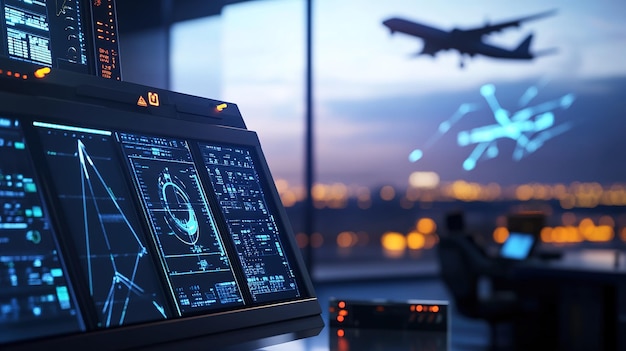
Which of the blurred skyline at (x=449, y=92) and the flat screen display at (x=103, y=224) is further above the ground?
the blurred skyline at (x=449, y=92)

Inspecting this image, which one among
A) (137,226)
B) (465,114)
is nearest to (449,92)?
(465,114)

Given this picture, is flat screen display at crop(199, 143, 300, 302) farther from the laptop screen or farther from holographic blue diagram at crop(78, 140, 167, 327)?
the laptop screen

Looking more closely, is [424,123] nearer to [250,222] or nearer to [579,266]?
[579,266]

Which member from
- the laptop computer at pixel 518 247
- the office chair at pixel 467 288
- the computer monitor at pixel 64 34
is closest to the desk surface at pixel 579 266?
the laptop computer at pixel 518 247

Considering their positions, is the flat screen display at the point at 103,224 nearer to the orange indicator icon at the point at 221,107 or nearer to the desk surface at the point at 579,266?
the orange indicator icon at the point at 221,107

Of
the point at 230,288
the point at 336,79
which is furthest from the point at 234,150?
the point at 336,79

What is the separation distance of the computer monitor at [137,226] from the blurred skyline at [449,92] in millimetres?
5969

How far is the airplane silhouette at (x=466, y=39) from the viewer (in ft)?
24.1

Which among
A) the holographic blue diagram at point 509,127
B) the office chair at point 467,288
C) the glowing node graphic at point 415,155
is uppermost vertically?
the holographic blue diagram at point 509,127

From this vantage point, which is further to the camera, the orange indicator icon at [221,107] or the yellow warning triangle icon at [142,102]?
the orange indicator icon at [221,107]

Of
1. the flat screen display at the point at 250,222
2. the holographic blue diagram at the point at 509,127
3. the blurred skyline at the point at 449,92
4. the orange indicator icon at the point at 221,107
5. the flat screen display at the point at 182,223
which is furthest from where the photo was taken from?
the holographic blue diagram at the point at 509,127

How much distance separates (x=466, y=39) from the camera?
7652mm

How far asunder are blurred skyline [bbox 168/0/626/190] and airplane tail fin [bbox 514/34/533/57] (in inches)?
2.1

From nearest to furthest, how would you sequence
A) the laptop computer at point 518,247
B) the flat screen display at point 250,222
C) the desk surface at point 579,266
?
1. the flat screen display at point 250,222
2. the desk surface at point 579,266
3. the laptop computer at point 518,247
